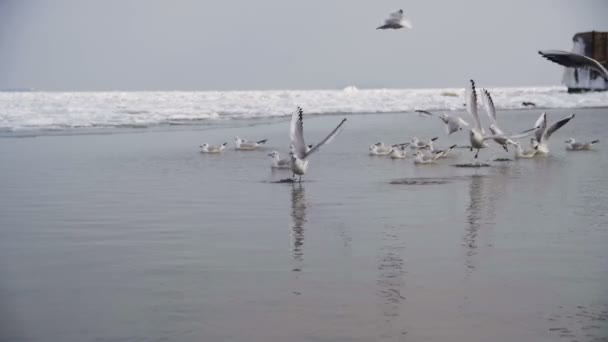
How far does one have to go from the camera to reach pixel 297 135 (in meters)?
10.8

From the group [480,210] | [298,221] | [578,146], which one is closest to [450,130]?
[578,146]

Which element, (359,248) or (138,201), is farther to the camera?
(138,201)

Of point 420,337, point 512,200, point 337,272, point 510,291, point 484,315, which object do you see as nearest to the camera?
point 420,337

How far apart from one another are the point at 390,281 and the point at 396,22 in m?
8.49

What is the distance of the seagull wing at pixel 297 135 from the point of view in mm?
10656

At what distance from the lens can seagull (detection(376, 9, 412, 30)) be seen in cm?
1307

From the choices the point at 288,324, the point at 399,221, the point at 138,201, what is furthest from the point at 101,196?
the point at 288,324

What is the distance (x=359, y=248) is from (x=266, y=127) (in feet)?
55.8

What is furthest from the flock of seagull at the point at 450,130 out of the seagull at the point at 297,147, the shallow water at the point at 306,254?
the shallow water at the point at 306,254

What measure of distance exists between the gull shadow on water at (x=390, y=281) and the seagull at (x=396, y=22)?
21.4ft

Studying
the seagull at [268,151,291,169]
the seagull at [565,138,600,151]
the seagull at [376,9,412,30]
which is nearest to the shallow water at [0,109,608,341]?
the seagull at [268,151,291,169]

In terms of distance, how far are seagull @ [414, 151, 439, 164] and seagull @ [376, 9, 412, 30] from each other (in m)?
2.04

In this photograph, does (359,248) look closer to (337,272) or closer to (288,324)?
(337,272)

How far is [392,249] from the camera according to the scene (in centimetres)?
641
